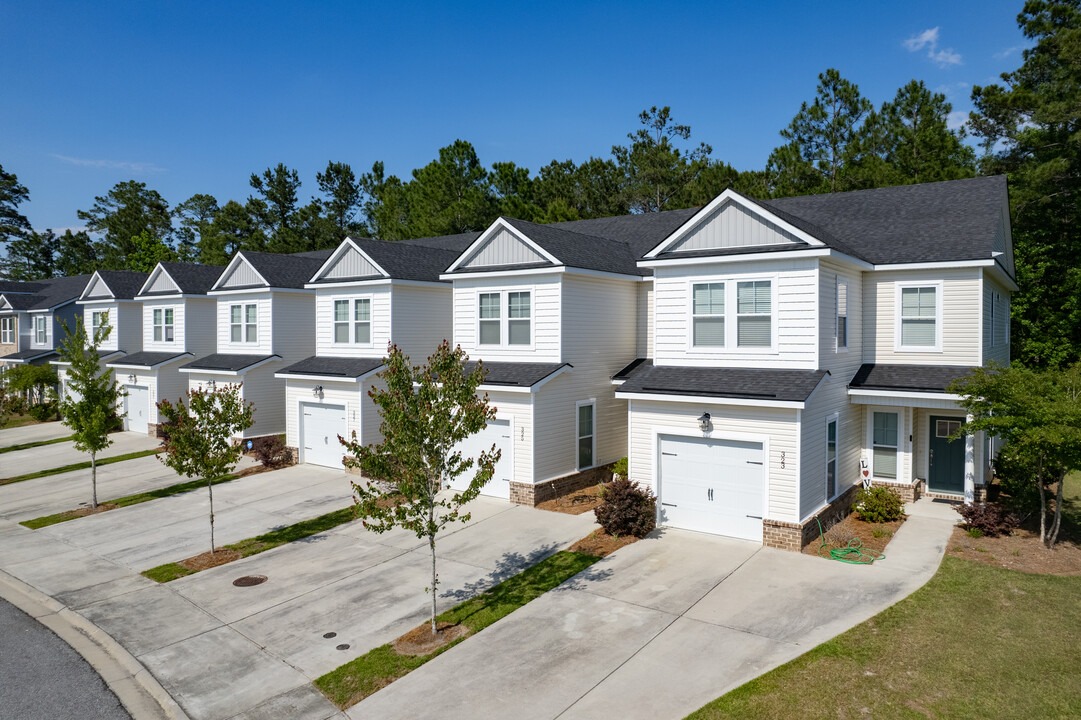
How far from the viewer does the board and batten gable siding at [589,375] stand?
18.5 meters

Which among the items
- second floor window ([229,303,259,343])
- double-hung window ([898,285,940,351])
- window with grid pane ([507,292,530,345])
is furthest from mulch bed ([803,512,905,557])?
second floor window ([229,303,259,343])

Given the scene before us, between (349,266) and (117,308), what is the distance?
19.3 m

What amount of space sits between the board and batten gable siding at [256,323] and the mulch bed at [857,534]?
21.5 m

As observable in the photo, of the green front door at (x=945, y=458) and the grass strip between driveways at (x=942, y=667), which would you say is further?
the green front door at (x=945, y=458)

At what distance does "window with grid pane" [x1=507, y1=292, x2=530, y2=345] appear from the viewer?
19438mm

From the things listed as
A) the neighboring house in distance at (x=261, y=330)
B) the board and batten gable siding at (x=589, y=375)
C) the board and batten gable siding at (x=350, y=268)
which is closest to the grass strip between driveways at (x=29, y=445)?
the neighboring house in distance at (x=261, y=330)

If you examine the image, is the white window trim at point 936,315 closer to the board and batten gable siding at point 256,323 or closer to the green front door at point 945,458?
the green front door at point 945,458

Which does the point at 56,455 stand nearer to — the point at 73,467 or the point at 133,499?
the point at 73,467

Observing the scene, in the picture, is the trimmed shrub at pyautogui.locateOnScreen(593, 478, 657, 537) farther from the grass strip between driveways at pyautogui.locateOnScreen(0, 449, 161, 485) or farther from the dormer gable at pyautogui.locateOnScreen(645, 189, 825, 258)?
the grass strip between driveways at pyautogui.locateOnScreen(0, 449, 161, 485)

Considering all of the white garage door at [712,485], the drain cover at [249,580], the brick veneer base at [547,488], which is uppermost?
the white garage door at [712,485]

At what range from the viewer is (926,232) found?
18.4 meters

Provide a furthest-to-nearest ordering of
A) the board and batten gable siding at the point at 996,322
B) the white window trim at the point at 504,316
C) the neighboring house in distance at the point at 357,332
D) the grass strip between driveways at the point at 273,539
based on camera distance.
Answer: the neighboring house in distance at the point at 357,332, the white window trim at the point at 504,316, the board and batten gable siding at the point at 996,322, the grass strip between driveways at the point at 273,539

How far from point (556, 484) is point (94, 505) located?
13291 mm

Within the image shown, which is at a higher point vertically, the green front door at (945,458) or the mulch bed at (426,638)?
the green front door at (945,458)
